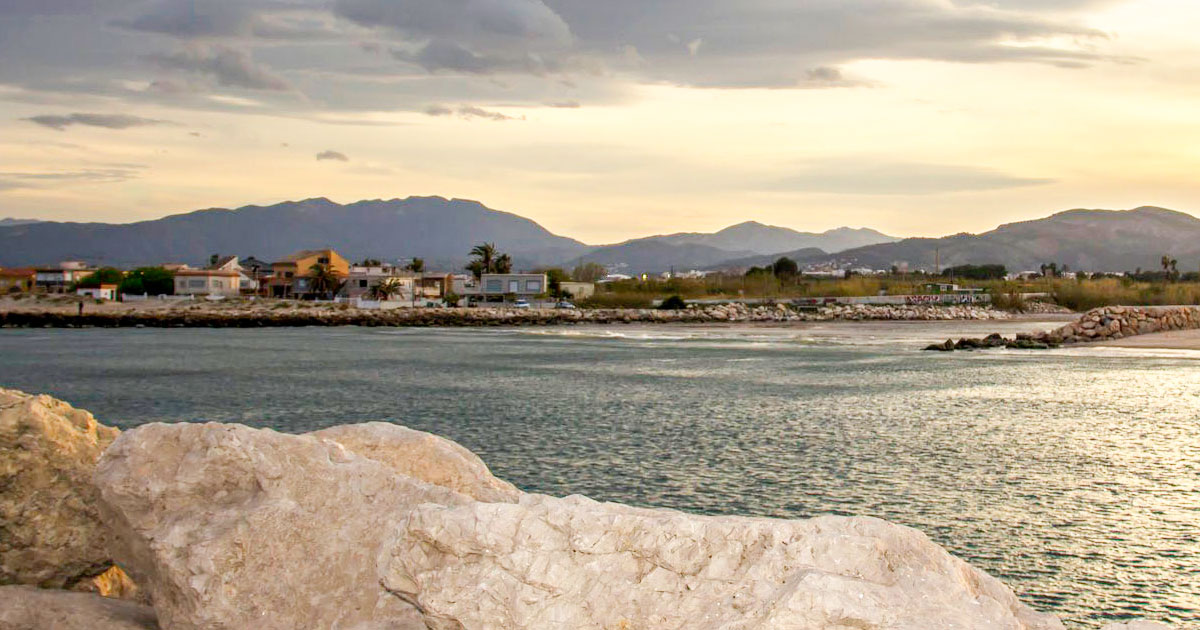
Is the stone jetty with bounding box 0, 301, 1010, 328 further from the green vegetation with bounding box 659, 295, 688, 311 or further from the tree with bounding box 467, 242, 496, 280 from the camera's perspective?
the tree with bounding box 467, 242, 496, 280

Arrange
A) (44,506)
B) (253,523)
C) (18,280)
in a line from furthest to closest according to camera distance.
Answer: (18,280), (44,506), (253,523)

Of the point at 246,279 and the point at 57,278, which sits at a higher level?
the point at 246,279

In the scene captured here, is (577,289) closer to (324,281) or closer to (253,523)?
(324,281)

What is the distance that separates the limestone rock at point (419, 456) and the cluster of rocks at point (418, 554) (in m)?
0.02

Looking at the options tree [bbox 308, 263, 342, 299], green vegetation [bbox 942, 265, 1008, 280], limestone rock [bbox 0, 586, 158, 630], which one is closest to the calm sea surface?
limestone rock [bbox 0, 586, 158, 630]

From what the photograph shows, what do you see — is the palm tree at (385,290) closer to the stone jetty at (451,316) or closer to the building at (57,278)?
the stone jetty at (451,316)

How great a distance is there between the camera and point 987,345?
4903cm

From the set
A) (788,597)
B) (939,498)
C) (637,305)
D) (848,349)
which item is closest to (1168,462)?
(939,498)

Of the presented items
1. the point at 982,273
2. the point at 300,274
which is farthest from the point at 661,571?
the point at 982,273

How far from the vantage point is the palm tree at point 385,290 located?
4530 inches

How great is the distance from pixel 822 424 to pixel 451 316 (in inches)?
2847

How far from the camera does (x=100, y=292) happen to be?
118 meters

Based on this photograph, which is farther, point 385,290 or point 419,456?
point 385,290

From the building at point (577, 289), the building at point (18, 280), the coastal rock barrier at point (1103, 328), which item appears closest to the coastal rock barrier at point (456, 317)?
the building at point (577, 289)
